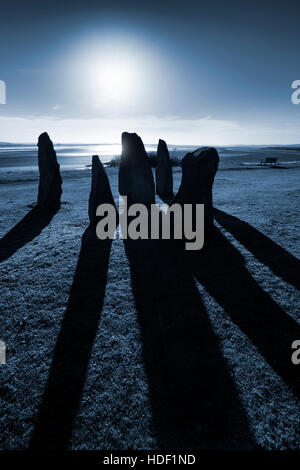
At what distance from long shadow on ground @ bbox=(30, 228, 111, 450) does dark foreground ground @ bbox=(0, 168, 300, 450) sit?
14mm

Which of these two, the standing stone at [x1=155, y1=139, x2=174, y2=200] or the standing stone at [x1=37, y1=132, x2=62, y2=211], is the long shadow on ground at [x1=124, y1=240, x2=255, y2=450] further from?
the standing stone at [x1=155, y1=139, x2=174, y2=200]

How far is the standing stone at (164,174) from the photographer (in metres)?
13.8

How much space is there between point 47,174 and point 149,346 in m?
9.40

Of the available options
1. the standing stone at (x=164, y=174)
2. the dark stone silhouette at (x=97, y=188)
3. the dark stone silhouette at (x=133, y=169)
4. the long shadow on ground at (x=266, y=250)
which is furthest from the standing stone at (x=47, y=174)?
the long shadow on ground at (x=266, y=250)

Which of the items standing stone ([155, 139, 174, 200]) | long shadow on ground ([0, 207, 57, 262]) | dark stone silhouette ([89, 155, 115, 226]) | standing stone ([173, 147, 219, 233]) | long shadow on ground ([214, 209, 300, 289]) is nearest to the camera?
long shadow on ground ([214, 209, 300, 289])

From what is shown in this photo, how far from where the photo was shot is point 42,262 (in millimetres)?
5695

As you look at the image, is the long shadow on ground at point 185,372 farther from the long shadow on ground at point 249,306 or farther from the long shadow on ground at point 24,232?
the long shadow on ground at point 24,232

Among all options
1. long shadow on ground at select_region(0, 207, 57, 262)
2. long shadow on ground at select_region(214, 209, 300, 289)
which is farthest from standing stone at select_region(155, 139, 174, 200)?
long shadow on ground at select_region(0, 207, 57, 262)

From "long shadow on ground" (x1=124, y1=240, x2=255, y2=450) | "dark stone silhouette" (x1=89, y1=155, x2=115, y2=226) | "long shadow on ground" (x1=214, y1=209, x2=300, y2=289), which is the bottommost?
"long shadow on ground" (x1=124, y1=240, x2=255, y2=450)

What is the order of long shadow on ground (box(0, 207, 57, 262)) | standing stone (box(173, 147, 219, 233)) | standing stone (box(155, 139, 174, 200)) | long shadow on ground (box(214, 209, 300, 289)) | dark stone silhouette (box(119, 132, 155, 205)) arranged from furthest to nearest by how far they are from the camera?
1. standing stone (box(155, 139, 174, 200))
2. dark stone silhouette (box(119, 132, 155, 205))
3. standing stone (box(173, 147, 219, 233))
4. long shadow on ground (box(0, 207, 57, 262))
5. long shadow on ground (box(214, 209, 300, 289))

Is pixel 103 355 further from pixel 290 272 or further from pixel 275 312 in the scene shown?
pixel 290 272

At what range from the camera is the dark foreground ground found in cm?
230

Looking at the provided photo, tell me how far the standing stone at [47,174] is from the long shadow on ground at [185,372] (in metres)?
7.37
